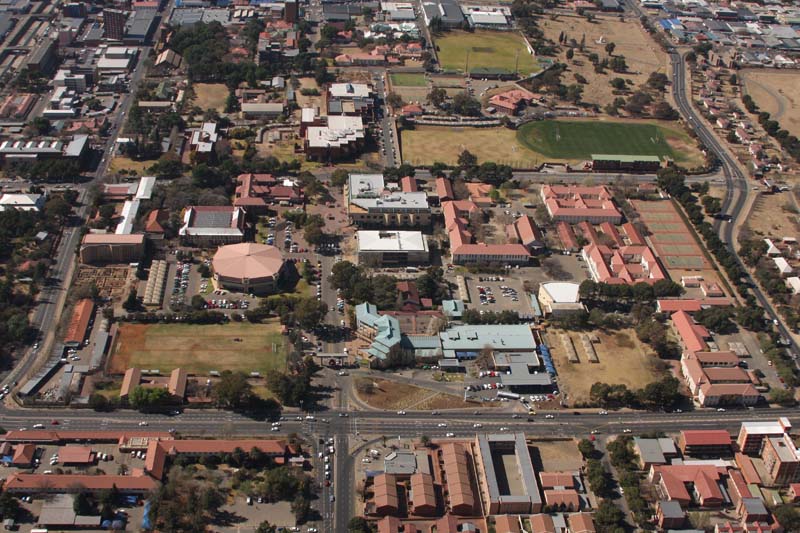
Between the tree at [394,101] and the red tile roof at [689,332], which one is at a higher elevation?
the tree at [394,101]

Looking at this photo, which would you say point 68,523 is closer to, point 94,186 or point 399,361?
point 399,361

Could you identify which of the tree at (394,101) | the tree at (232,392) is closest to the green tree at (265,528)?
the tree at (232,392)

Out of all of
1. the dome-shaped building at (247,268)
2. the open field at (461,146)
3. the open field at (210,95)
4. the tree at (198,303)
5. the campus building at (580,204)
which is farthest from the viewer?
the open field at (210,95)

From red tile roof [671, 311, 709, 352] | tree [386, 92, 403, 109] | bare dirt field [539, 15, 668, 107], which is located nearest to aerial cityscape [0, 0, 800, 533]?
tree [386, 92, 403, 109]

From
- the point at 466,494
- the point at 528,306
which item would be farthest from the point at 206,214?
the point at 466,494

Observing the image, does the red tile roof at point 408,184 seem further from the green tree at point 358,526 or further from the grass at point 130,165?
the green tree at point 358,526

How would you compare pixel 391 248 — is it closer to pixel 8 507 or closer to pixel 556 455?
pixel 556 455

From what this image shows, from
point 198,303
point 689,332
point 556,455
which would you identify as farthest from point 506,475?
point 198,303
